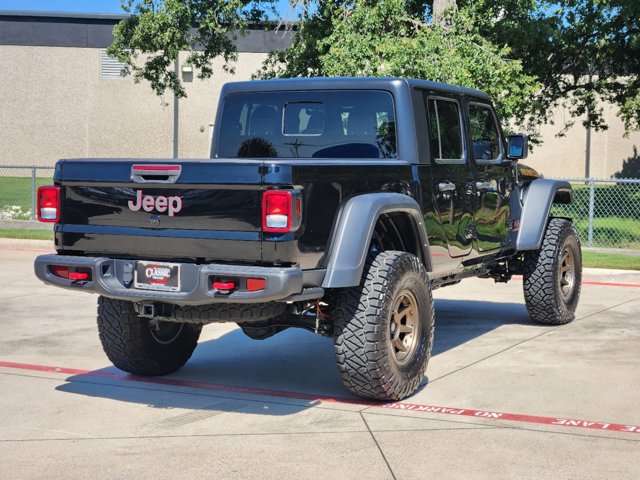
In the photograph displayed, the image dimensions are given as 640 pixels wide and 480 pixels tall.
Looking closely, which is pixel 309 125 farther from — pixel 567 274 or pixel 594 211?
pixel 594 211

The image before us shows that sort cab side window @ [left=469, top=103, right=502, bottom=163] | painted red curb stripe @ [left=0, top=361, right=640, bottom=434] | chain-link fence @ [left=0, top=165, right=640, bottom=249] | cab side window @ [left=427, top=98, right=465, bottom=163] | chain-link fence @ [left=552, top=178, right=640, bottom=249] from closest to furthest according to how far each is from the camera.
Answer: painted red curb stripe @ [left=0, top=361, right=640, bottom=434]
cab side window @ [left=427, top=98, right=465, bottom=163]
cab side window @ [left=469, top=103, right=502, bottom=163]
chain-link fence @ [left=552, top=178, right=640, bottom=249]
chain-link fence @ [left=0, top=165, right=640, bottom=249]

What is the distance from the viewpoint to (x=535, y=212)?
9.21 metres

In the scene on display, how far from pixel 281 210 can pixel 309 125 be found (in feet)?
6.58

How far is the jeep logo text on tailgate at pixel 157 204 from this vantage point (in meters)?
6.00

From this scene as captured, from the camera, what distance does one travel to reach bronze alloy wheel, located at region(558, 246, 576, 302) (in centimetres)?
985

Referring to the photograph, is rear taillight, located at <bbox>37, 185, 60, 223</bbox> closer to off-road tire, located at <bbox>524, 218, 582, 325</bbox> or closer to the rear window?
the rear window

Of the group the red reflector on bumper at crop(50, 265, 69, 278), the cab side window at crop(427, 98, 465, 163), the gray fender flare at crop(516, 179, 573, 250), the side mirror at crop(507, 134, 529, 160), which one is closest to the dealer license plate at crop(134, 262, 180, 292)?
the red reflector on bumper at crop(50, 265, 69, 278)

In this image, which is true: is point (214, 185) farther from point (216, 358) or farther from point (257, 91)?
point (216, 358)

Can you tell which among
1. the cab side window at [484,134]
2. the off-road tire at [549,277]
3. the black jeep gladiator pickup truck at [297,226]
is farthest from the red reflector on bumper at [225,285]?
the off-road tire at [549,277]

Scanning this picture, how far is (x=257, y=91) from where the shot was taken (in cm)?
786

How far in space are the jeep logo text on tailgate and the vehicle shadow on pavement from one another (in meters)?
1.29

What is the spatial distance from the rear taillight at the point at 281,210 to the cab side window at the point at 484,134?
9.48ft

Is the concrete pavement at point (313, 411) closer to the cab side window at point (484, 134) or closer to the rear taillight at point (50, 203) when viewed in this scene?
the rear taillight at point (50, 203)

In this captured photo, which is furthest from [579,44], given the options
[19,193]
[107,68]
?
[107,68]
